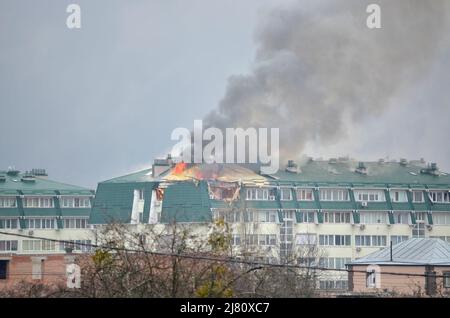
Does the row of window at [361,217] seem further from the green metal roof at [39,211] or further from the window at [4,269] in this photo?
the window at [4,269]

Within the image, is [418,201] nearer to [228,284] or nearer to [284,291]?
[284,291]

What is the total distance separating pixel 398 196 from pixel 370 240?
5.90 meters

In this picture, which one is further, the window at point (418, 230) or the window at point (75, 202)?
the window at point (75, 202)

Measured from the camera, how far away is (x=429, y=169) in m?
109

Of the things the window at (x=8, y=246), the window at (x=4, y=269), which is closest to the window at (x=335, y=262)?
the window at (x=8, y=246)

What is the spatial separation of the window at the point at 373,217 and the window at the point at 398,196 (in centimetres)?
163

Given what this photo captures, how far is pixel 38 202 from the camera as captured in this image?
351 ft

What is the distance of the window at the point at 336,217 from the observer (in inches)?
4149

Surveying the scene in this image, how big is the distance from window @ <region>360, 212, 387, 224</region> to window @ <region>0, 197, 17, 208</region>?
84.3ft

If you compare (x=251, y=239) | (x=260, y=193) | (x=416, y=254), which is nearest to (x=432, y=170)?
(x=260, y=193)
